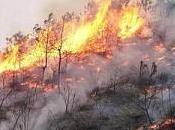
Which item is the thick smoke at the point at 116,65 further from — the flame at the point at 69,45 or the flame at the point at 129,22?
the flame at the point at 69,45

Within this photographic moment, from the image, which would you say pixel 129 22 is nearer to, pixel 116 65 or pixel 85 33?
pixel 85 33

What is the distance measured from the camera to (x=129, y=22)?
11869cm

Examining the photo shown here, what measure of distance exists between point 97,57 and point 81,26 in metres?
16.5

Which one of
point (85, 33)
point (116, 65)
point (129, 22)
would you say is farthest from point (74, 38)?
point (116, 65)

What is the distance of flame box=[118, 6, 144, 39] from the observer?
11369 centimetres

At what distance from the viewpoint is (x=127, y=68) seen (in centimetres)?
9775

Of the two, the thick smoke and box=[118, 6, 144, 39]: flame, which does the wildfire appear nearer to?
box=[118, 6, 144, 39]: flame

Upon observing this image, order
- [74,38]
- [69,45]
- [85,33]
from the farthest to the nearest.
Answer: [85,33], [74,38], [69,45]

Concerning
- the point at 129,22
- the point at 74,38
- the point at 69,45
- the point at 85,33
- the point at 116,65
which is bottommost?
the point at 116,65

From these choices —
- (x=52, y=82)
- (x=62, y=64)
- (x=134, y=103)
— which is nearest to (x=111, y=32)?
(x=62, y=64)

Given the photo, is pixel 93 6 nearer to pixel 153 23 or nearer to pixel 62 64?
pixel 153 23

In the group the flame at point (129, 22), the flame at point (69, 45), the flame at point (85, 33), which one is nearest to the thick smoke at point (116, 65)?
the flame at point (129, 22)

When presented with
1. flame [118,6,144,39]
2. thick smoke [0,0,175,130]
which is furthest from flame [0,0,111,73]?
thick smoke [0,0,175,130]

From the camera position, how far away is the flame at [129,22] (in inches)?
4476
